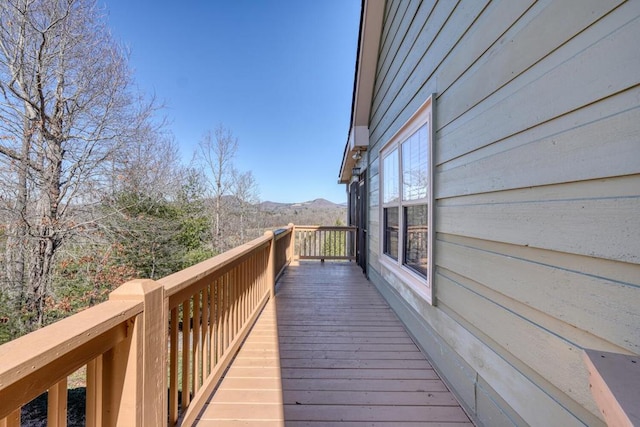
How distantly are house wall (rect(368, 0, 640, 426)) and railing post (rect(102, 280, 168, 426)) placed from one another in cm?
158

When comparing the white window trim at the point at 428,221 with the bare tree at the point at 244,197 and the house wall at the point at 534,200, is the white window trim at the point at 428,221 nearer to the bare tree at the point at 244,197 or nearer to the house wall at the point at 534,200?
the house wall at the point at 534,200

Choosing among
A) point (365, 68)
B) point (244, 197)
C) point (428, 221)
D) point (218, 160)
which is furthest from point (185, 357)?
point (244, 197)

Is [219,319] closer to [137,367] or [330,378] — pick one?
[330,378]

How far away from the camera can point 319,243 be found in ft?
23.3

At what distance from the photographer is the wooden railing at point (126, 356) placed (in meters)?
0.67

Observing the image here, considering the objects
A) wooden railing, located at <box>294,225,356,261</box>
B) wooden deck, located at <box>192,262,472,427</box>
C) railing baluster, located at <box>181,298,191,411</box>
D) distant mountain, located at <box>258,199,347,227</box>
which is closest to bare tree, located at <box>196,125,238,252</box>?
distant mountain, located at <box>258,199,347,227</box>

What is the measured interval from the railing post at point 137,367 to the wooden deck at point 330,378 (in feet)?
2.34

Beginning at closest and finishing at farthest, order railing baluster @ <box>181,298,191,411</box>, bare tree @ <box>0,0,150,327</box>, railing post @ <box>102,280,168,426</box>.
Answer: railing post @ <box>102,280,168,426</box>, railing baluster @ <box>181,298,191,411</box>, bare tree @ <box>0,0,150,327</box>

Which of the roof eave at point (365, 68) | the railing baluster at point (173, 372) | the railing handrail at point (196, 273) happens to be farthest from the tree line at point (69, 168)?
the railing baluster at point (173, 372)

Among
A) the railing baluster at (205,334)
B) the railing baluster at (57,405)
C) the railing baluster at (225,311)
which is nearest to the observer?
the railing baluster at (57,405)

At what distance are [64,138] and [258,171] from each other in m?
9.15

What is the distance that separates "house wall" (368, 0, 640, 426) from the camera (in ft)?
2.97

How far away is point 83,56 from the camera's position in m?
6.29

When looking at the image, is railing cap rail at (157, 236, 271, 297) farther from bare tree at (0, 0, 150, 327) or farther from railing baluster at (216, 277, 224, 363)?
bare tree at (0, 0, 150, 327)
